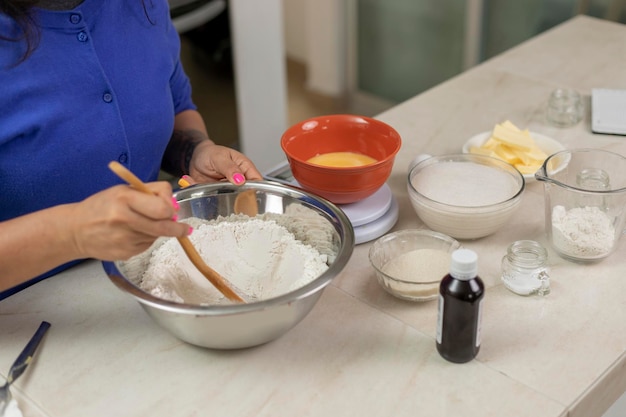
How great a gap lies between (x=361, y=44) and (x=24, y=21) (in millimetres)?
2783

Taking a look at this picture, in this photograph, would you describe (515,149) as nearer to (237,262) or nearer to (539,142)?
(539,142)

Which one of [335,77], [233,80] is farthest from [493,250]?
[335,77]

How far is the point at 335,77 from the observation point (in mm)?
3881

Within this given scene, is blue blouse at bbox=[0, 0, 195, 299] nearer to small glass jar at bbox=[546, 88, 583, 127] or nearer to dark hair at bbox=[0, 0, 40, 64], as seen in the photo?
dark hair at bbox=[0, 0, 40, 64]

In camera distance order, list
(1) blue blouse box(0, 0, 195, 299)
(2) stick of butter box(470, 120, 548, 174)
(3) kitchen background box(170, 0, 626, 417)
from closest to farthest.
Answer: (1) blue blouse box(0, 0, 195, 299), (2) stick of butter box(470, 120, 548, 174), (3) kitchen background box(170, 0, 626, 417)

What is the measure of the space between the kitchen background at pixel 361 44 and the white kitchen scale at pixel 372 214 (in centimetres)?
151

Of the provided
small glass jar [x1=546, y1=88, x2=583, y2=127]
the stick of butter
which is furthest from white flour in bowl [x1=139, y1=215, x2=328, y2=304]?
small glass jar [x1=546, y1=88, x2=583, y2=127]

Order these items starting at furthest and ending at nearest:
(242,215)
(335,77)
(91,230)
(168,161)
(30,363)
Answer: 1. (335,77)
2. (168,161)
3. (242,215)
4. (30,363)
5. (91,230)

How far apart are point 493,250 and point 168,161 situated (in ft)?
2.25

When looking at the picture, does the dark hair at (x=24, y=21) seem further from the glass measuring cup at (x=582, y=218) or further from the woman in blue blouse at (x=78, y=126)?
the glass measuring cup at (x=582, y=218)

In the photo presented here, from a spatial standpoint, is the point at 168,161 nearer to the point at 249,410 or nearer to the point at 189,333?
the point at 189,333

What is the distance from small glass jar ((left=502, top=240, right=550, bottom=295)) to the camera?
1.19 m

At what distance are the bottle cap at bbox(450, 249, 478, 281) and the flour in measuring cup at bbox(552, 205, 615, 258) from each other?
35 centimetres

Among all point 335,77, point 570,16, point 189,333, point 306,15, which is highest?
point 189,333
